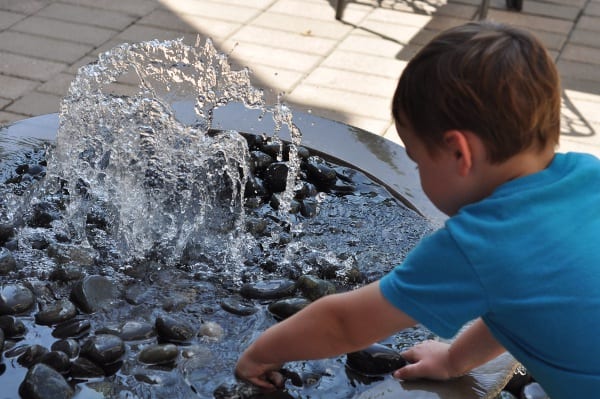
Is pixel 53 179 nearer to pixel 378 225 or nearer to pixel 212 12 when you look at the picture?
pixel 378 225

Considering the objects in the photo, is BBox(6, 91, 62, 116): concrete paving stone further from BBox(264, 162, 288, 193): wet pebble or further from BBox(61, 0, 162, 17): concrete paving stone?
BBox(264, 162, 288, 193): wet pebble

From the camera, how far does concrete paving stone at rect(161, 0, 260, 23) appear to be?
16.5ft

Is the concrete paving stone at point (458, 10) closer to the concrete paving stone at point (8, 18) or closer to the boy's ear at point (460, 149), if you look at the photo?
the concrete paving stone at point (8, 18)

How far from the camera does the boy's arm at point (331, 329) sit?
5.07 ft

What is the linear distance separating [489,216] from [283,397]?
0.59 m

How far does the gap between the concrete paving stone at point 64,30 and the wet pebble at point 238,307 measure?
276 centimetres

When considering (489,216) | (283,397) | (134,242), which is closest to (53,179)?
(134,242)

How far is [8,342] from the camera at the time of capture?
6.16 ft

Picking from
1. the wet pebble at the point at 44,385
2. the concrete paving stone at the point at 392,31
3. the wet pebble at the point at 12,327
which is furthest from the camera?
the concrete paving stone at the point at 392,31

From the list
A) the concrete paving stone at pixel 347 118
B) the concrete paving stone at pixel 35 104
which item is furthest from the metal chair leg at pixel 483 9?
the concrete paving stone at pixel 35 104

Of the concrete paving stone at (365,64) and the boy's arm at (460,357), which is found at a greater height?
the boy's arm at (460,357)

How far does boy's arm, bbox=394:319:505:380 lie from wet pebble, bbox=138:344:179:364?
1.52 feet

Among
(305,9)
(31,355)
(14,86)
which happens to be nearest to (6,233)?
(31,355)

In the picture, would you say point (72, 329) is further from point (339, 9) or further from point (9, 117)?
point (339, 9)
